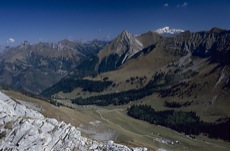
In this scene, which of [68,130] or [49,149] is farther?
[68,130]

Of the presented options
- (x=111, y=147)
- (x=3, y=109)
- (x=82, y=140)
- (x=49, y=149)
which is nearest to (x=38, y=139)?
(x=49, y=149)

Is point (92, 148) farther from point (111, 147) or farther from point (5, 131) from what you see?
point (5, 131)

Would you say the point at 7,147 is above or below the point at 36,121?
below

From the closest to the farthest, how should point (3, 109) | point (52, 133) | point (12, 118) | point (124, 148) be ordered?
point (124, 148) < point (52, 133) < point (12, 118) < point (3, 109)

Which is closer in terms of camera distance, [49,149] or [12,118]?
[49,149]

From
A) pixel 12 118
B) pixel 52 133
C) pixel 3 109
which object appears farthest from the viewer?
pixel 3 109

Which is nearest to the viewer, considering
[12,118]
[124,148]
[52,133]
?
[124,148]

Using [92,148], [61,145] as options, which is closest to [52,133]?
[61,145]

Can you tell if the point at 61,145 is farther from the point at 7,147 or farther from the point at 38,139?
the point at 7,147
